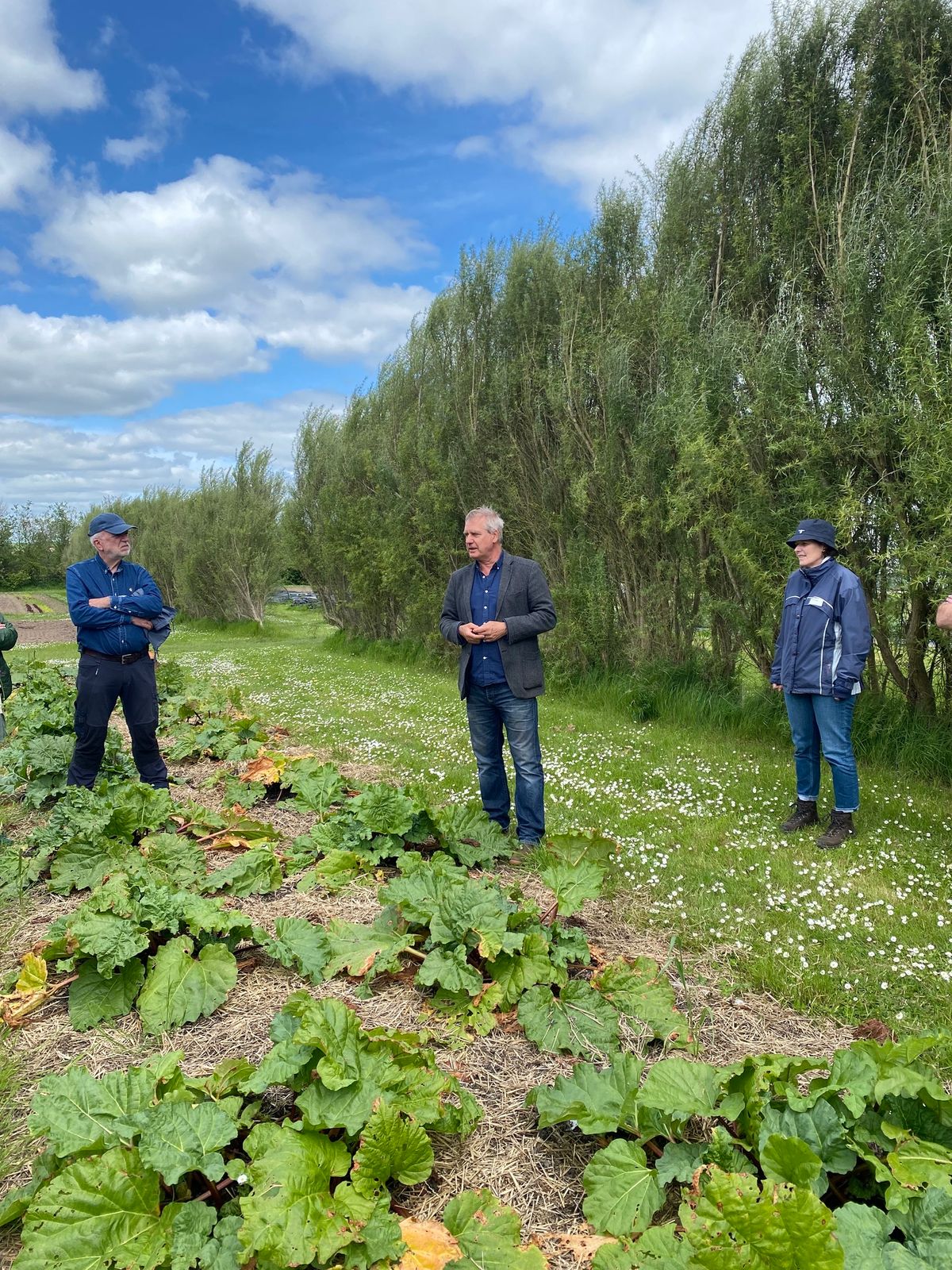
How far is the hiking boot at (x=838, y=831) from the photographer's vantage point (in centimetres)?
491

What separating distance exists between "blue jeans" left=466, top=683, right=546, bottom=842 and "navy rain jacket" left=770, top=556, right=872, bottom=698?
1.87 meters

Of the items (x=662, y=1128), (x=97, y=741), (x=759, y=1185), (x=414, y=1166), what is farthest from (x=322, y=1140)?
(x=97, y=741)

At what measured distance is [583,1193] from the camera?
7.52 ft

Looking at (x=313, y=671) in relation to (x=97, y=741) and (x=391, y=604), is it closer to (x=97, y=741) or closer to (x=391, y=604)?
(x=391, y=604)

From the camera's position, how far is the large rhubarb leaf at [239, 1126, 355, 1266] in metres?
1.92

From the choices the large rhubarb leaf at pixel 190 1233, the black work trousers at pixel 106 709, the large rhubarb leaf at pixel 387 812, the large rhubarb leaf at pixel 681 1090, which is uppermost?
the black work trousers at pixel 106 709

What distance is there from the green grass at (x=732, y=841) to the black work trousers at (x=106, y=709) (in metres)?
2.33

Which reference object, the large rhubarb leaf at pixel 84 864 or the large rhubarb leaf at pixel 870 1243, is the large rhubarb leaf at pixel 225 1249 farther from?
the large rhubarb leaf at pixel 84 864

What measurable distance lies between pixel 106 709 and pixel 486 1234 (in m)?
4.39

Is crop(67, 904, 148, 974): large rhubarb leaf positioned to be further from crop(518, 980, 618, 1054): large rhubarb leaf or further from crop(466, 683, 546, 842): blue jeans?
crop(466, 683, 546, 842): blue jeans

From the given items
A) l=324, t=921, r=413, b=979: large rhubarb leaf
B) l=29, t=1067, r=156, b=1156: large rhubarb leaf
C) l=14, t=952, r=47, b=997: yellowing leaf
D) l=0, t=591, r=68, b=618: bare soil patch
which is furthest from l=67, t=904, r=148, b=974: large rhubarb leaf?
l=0, t=591, r=68, b=618: bare soil patch

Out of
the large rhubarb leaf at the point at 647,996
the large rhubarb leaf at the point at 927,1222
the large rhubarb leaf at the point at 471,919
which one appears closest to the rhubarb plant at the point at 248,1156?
the large rhubarb leaf at the point at 471,919

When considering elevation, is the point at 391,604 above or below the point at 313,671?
above

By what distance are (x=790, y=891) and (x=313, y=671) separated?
12.1 metres
